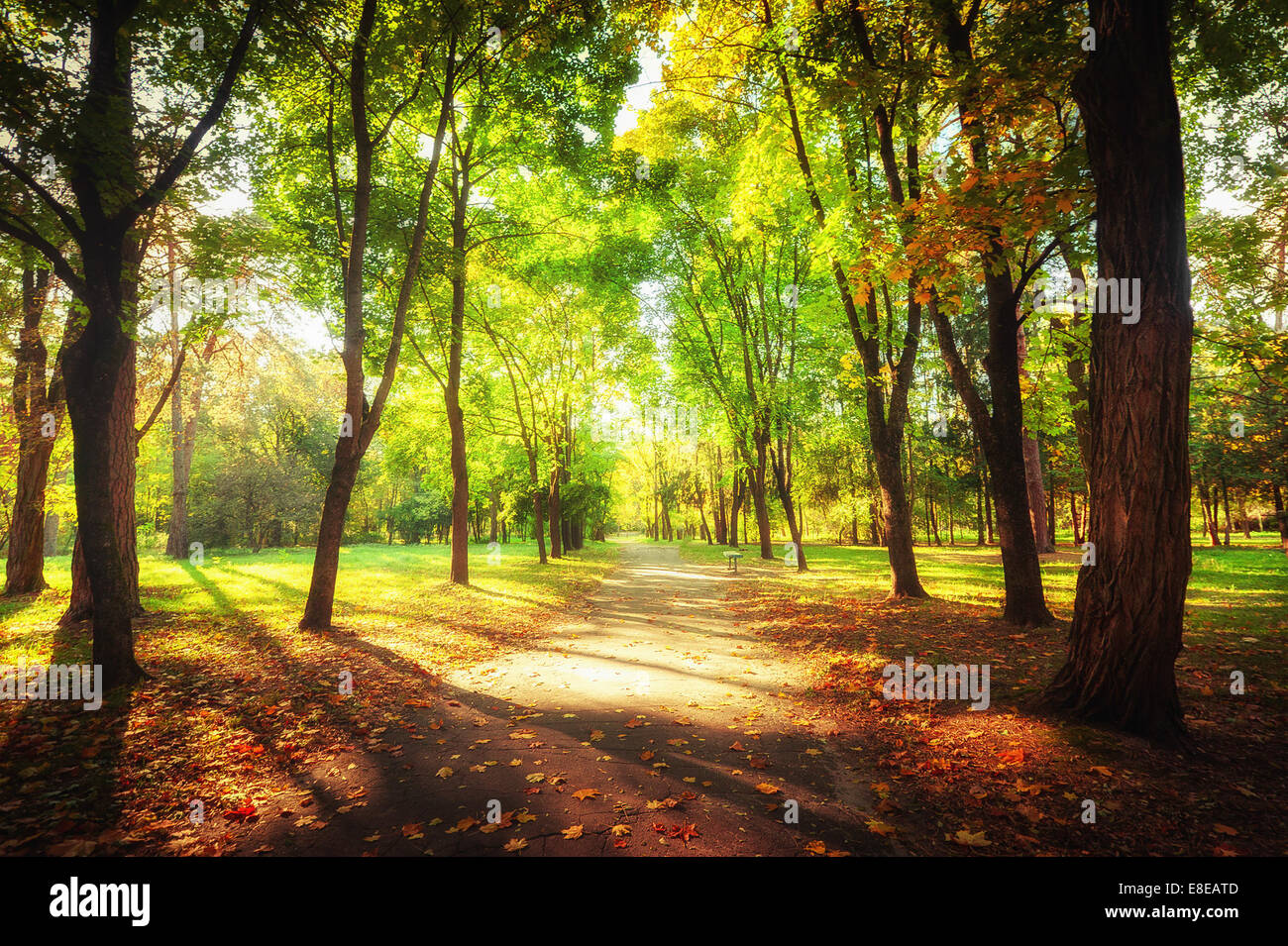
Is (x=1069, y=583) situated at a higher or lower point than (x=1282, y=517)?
lower

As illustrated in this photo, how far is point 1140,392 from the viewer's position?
424 cm

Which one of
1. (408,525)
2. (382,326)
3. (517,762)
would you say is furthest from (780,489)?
(408,525)

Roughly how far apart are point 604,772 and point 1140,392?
558cm

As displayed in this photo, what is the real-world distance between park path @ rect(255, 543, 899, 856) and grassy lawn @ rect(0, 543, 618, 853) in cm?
59

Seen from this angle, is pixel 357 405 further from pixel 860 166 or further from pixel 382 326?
pixel 860 166

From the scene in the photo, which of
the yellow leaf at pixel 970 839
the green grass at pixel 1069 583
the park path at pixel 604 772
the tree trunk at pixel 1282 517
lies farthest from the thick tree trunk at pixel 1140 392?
the tree trunk at pixel 1282 517

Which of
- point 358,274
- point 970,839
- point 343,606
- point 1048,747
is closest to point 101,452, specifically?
point 358,274

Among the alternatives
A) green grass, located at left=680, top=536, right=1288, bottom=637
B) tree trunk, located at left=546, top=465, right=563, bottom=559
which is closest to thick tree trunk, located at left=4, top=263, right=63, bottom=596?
tree trunk, located at left=546, top=465, right=563, bottom=559

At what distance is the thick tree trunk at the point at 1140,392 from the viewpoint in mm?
4215

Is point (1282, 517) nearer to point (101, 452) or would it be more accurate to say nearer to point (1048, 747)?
point (1048, 747)

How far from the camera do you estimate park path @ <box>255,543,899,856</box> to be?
10.9 ft

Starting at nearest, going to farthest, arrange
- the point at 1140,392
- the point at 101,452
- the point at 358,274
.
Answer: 1. the point at 1140,392
2. the point at 101,452
3. the point at 358,274
